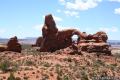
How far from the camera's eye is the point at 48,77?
40.5 meters

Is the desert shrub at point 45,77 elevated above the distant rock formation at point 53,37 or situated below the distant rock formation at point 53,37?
below

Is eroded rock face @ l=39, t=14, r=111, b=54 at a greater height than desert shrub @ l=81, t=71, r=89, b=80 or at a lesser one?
greater

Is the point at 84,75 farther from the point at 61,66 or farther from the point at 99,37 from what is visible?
the point at 99,37

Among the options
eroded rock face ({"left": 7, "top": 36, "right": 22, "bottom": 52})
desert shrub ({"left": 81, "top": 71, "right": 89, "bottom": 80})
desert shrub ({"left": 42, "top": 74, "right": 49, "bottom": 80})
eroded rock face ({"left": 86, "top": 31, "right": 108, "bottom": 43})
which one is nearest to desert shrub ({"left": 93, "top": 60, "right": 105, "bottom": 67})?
eroded rock face ({"left": 86, "top": 31, "right": 108, "bottom": 43})

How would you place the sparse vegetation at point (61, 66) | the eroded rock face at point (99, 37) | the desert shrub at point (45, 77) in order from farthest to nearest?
the eroded rock face at point (99, 37), the sparse vegetation at point (61, 66), the desert shrub at point (45, 77)

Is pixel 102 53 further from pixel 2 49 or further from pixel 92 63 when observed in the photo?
pixel 2 49

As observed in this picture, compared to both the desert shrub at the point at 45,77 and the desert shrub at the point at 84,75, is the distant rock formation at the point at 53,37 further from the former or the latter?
the desert shrub at the point at 45,77

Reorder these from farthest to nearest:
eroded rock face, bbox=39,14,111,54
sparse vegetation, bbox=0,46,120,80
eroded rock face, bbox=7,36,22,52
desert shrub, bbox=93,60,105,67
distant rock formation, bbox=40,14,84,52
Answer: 1. distant rock formation, bbox=40,14,84,52
2. eroded rock face, bbox=39,14,111,54
3. eroded rock face, bbox=7,36,22,52
4. desert shrub, bbox=93,60,105,67
5. sparse vegetation, bbox=0,46,120,80

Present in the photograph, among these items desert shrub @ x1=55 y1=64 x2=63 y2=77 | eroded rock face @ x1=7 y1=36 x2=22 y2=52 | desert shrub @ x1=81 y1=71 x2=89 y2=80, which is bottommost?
desert shrub @ x1=81 y1=71 x2=89 y2=80

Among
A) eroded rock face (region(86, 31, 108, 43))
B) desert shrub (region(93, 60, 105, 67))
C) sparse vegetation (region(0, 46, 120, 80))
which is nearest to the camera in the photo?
sparse vegetation (region(0, 46, 120, 80))

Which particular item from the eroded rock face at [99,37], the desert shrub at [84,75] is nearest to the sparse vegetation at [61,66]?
the desert shrub at [84,75]

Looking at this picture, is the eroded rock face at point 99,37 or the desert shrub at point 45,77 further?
the eroded rock face at point 99,37

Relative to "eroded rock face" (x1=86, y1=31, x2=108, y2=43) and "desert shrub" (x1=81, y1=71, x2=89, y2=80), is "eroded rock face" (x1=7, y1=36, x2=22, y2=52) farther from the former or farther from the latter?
"desert shrub" (x1=81, y1=71, x2=89, y2=80)

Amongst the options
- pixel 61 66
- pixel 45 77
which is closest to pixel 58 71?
pixel 45 77
